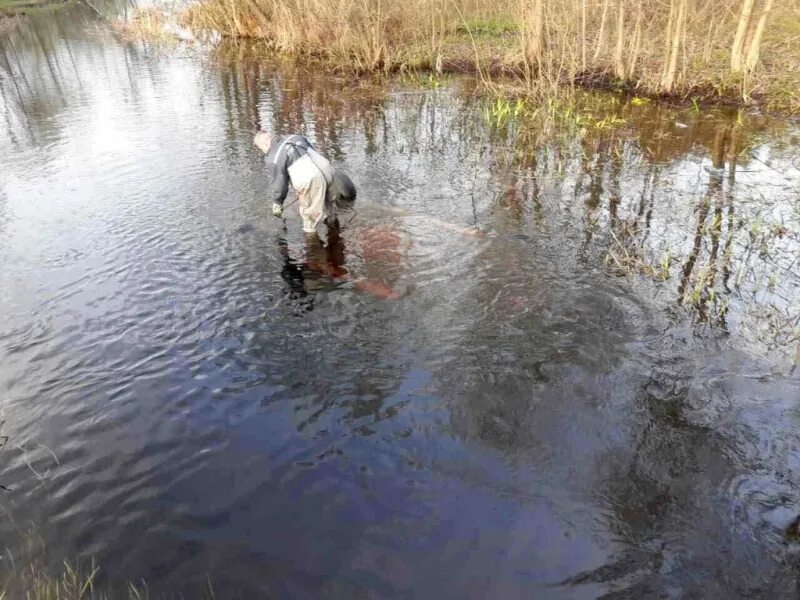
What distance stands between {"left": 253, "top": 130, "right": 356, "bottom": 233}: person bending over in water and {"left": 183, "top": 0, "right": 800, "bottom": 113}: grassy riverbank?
8363 mm

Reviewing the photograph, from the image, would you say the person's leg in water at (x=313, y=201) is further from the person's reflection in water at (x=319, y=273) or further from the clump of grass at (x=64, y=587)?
the clump of grass at (x=64, y=587)

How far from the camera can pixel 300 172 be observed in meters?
8.05

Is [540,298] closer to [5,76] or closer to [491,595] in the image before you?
[491,595]

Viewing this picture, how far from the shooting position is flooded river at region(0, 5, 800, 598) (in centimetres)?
427

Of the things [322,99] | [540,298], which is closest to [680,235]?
[540,298]

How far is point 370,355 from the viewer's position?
6.32 meters

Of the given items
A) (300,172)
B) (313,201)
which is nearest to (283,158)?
(300,172)

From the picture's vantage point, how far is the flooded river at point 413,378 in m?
4.27

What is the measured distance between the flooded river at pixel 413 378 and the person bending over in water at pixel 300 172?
2.00ft

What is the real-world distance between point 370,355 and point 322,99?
12940 mm

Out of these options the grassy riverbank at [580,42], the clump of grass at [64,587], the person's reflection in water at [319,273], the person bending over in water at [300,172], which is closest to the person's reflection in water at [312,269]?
the person's reflection in water at [319,273]

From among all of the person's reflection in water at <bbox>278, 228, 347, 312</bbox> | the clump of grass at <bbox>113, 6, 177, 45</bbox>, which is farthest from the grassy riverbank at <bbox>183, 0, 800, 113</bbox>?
the person's reflection in water at <bbox>278, 228, 347, 312</bbox>

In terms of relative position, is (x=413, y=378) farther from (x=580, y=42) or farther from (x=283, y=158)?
(x=580, y=42)

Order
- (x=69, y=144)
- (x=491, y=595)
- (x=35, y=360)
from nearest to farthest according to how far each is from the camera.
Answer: (x=491, y=595) → (x=35, y=360) → (x=69, y=144)
